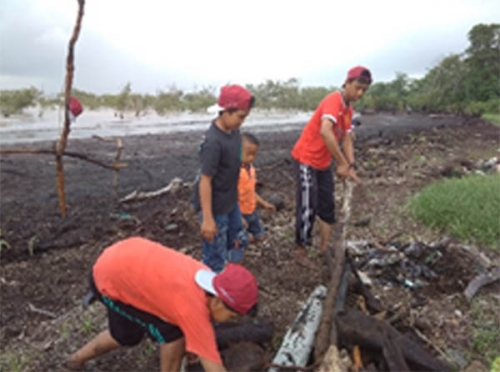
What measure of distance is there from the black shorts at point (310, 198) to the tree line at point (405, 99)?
2420 cm

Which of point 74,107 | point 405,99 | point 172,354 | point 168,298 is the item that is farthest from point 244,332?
point 405,99

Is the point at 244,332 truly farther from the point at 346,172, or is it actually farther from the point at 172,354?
the point at 346,172

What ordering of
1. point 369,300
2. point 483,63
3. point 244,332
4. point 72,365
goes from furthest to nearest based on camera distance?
point 483,63 < point 369,300 < point 244,332 < point 72,365

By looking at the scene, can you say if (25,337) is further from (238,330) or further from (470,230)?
(470,230)

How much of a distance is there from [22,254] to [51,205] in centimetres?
199

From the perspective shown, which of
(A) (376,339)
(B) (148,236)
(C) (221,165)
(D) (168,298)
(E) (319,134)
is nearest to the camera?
(D) (168,298)

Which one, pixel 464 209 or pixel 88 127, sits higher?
pixel 464 209

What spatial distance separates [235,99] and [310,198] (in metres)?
1.56

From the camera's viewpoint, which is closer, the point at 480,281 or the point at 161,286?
the point at 161,286

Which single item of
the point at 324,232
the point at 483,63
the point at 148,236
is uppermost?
the point at 483,63

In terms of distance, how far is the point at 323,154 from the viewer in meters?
4.25

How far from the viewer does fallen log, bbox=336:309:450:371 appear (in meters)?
2.70

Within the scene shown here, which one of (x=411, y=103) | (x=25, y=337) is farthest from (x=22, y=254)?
(x=411, y=103)

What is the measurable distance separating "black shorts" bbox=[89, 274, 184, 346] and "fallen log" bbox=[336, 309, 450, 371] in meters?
0.99
